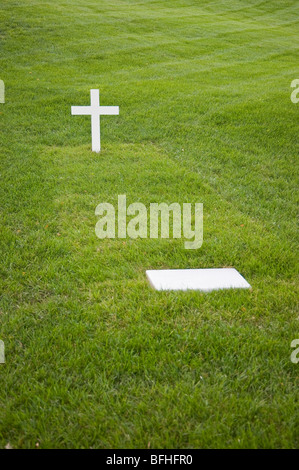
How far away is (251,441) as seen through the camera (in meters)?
2.15

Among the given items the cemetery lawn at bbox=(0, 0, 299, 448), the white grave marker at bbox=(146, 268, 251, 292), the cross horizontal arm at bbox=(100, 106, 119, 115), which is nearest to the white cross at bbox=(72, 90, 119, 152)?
the cross horizontal arm at bbox=(100, 106, 119, 115)

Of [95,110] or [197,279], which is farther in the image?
[95,110]

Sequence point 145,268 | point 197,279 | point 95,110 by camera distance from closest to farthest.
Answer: point 197,279 < point 145,268 < point 95,110

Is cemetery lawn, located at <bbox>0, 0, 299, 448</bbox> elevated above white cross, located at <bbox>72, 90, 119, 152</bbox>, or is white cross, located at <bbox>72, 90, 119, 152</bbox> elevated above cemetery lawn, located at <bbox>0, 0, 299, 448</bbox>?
white cross, located at <bbox>72, 90, 119, 152</bbox>

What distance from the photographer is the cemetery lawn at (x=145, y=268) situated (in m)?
2.34

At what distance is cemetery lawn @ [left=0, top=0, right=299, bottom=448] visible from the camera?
2.34 m

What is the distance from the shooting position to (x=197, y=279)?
3.60 meters

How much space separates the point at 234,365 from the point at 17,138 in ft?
20.2

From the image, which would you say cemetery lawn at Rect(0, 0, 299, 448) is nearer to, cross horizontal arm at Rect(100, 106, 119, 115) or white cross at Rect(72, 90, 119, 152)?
white cross at Rect(72, 90, 119, 152)

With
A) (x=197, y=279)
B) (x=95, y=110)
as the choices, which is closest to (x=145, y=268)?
(x=197, y=279)

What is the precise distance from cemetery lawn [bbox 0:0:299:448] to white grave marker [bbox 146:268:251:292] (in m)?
0.08

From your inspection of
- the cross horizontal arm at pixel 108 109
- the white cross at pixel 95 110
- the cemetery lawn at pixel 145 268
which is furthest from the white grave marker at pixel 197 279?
the cross horizontal arm at pixel 108 109

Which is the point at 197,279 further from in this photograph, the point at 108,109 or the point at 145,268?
the point at 108,109

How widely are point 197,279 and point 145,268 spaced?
531mm
